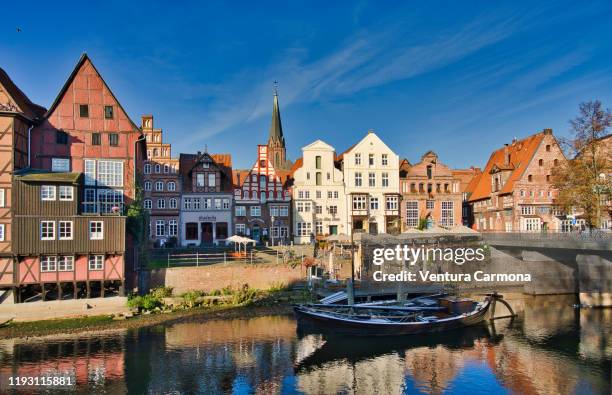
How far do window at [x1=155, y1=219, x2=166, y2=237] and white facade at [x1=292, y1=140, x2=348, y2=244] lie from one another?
15427mm

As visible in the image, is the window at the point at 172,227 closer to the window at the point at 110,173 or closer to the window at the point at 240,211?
the window at the point at 240,211

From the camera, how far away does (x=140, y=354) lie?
25.2 m

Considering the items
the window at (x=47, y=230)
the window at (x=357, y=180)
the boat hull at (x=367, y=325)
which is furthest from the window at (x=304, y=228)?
the window at (x=47, y=230)

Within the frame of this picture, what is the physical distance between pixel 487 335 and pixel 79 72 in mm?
37158

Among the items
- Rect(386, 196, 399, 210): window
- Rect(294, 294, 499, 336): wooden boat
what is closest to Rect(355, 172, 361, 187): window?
Rect(386, 196, 399, 210): window

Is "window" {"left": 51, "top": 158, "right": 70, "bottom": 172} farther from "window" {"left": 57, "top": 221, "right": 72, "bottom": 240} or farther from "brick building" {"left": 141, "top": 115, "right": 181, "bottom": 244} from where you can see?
"brick building" {"left": 141, "top": 115, "right": 181, "bottom": 244}

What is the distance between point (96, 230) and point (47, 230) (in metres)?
3.25

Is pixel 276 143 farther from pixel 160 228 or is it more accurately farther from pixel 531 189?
pixel 531 189

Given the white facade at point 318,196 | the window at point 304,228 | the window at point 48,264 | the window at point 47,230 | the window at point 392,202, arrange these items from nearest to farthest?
the window at point 47,230 → the window at point 48,264 → the window at point 304,228 → the white facade at point 318,196 → the window at point 392,202

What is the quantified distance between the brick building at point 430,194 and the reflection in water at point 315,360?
27.4 m

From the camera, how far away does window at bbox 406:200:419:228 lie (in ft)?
193

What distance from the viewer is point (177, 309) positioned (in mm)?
34625

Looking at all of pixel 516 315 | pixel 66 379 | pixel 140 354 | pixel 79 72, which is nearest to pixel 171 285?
pixel 140 354

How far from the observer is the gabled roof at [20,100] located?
34594 millimetres
